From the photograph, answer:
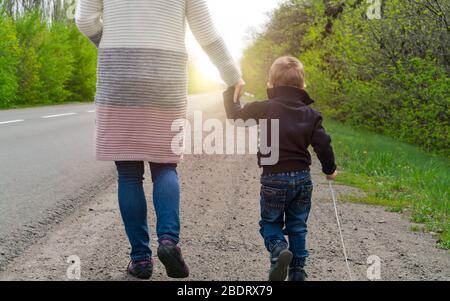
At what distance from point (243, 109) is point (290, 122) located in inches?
11.5

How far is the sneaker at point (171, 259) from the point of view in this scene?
3178mm

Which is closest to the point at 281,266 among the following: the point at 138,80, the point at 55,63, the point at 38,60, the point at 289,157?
the point at 289,157

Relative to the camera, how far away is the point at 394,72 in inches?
503

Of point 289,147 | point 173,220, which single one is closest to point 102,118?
point 173,220

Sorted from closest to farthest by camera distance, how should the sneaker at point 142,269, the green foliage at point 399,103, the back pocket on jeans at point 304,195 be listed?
the sneaker at point 142,269
the back pocket on jeans at point 304,195
the green foliage at point 399,103

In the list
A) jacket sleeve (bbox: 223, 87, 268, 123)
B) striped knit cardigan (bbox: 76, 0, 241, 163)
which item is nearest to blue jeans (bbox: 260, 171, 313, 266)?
jacket sleeve (bbox: 223, 87, 268, 123)

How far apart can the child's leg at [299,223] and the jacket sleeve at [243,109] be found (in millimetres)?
503

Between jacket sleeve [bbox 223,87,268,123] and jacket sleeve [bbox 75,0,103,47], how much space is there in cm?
85

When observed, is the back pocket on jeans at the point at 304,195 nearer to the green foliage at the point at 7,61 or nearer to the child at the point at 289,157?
the child at the point at 289,157

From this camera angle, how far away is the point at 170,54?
329 centimetres

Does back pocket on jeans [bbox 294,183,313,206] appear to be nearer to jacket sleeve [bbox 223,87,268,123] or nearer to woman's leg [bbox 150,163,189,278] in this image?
jacket sleeve [bbox 223,87,268,123]

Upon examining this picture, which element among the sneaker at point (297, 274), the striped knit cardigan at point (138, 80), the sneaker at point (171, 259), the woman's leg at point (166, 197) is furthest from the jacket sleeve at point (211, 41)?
the sneaker at point (297, 274)

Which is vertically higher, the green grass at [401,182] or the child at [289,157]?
the child at [289,157]

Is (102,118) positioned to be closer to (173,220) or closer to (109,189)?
(173,220)
